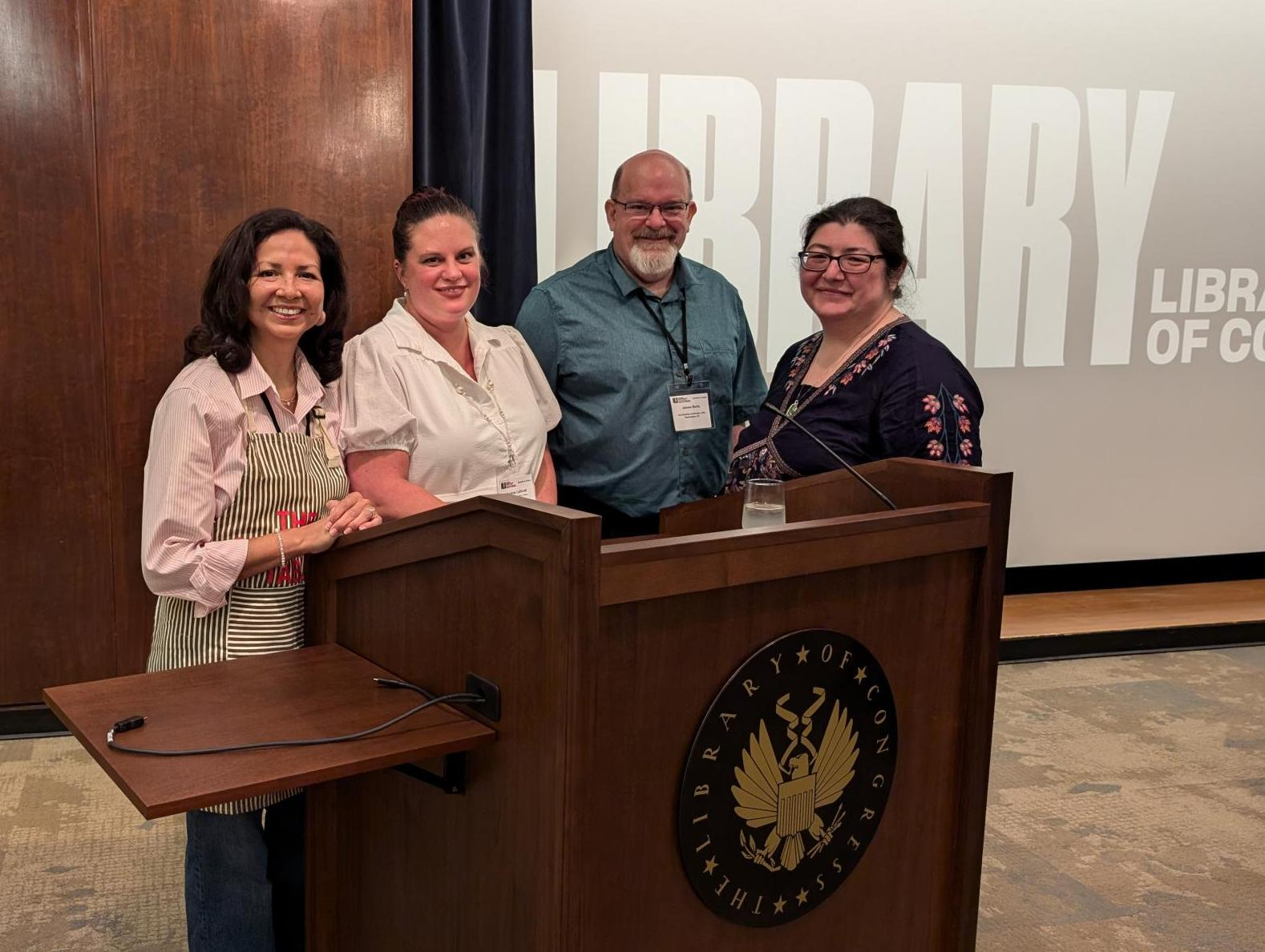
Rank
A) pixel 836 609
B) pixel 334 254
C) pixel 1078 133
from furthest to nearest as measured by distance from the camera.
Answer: pixel 1078 133, pixel 334 254, pixel 836 609

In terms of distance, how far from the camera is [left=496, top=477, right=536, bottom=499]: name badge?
2.44 meters

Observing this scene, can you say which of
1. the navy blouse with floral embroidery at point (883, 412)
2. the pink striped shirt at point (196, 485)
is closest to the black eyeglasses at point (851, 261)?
the navy blouse with floral embroidery at point (883, 412)

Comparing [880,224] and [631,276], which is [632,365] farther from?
[880,224]

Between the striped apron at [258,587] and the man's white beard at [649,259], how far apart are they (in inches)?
42.9

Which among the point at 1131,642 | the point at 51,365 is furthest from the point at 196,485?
the point at 1131,642

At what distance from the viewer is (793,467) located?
2.46 meters

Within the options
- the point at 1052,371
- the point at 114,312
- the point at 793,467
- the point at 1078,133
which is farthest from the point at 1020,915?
the point at 1078,133

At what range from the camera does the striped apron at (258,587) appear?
193cm

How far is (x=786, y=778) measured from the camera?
1.54 meters

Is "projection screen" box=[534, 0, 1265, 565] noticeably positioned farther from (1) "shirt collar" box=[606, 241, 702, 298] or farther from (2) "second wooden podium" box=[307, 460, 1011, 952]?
(2) "second wooden podium" box=[307, 460, 1011, 952]

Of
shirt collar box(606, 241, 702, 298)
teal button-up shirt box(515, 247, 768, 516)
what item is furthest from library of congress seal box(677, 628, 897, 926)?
shirt collar box(606, 241, 702, 298)

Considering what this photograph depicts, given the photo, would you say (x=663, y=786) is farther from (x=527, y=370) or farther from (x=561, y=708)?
(x=527, y=370)

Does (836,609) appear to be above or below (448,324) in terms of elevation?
below

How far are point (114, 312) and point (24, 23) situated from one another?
782mm
